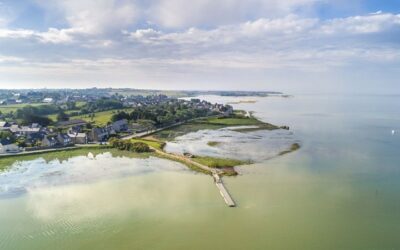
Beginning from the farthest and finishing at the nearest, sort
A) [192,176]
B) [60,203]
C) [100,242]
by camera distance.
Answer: [192,176] → [60,203] → [100,242]

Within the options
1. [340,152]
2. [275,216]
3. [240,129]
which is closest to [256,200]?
[275,216]

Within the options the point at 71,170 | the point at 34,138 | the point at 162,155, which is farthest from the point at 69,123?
the point at 71,170

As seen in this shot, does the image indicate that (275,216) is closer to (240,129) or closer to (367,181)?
(367,181)

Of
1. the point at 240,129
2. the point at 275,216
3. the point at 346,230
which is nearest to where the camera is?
the point at 346,230

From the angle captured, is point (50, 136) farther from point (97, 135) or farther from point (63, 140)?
point (97, 135)

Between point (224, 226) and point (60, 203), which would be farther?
point (60, 203)

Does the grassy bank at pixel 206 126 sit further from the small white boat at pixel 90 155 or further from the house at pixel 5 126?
the house at pixel 5 126

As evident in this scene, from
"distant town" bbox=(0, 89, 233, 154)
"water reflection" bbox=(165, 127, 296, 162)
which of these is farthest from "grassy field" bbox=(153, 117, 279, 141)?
"distant town" bbox=(0, 89, 233, 154)
